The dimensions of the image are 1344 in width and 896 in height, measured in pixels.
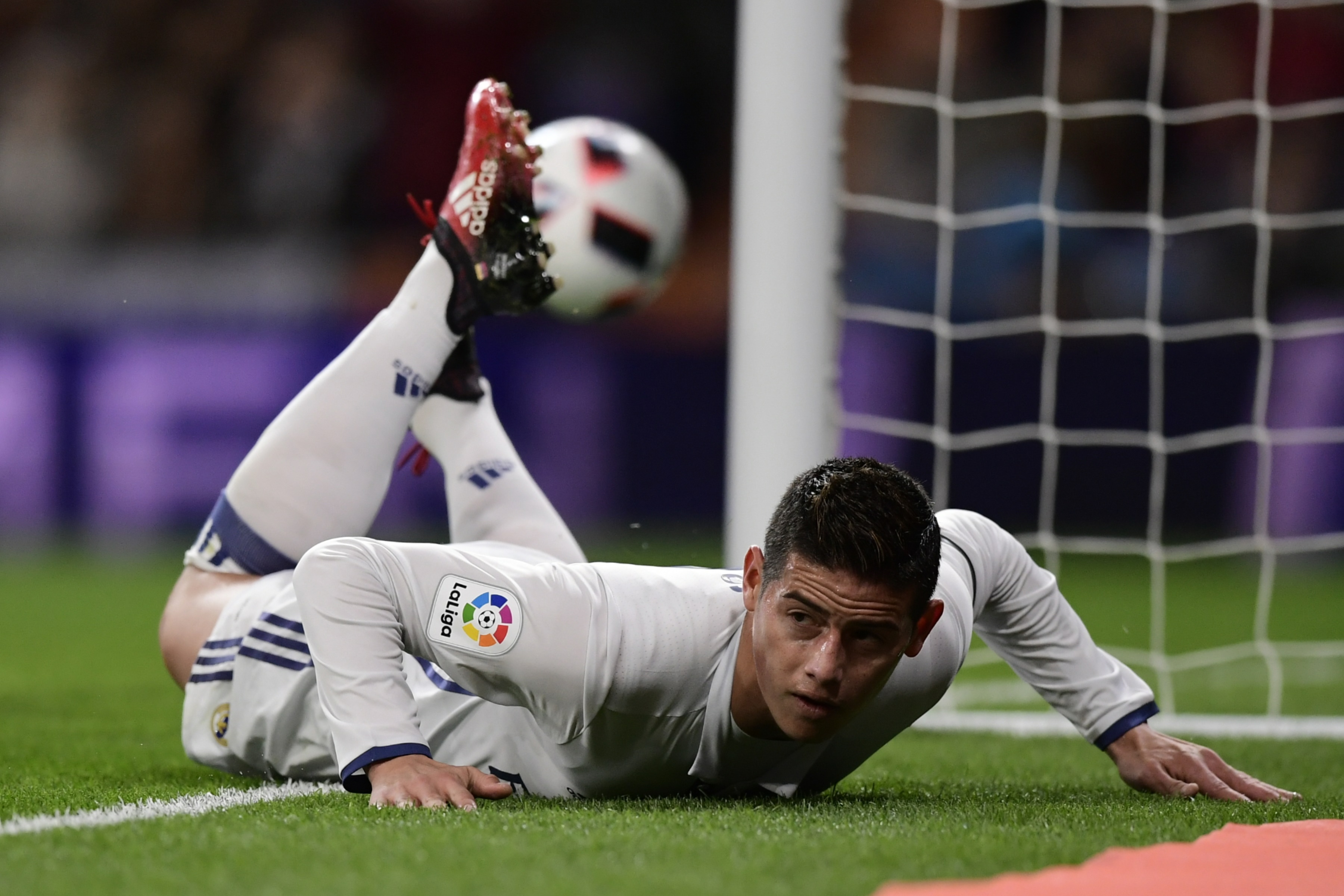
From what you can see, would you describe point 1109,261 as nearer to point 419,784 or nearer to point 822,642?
point 822,642

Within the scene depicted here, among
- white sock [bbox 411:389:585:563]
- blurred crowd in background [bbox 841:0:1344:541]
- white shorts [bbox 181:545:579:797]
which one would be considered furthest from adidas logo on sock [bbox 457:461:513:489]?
blurred crowd in background [bbox 841:0:1344:541]

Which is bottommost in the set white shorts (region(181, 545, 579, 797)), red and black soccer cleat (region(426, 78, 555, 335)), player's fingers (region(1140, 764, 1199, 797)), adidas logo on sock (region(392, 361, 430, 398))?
player's fingers (region(1140, 764, 1199, 797))

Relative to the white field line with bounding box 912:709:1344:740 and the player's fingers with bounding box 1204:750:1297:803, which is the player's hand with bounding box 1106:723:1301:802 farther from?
the white field line with bounding box 912:709:1344:740

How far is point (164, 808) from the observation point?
247 centimetres

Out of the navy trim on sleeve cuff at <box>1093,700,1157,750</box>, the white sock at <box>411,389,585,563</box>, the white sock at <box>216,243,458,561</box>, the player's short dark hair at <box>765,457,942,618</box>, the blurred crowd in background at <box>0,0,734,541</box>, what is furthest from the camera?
the blurred crowd in background at <box>0,0,734,541</box>

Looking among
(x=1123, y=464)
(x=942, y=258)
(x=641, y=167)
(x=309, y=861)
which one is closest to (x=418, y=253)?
(x=1123, y=464)

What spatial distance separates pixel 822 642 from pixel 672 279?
7950 millimetres

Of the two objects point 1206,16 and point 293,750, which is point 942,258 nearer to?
point 293,750

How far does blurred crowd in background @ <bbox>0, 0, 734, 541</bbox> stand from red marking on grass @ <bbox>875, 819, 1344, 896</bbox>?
671 centimetres

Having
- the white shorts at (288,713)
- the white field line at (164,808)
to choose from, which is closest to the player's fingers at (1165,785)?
the white shorts at (288,713)

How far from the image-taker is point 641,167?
3.78m

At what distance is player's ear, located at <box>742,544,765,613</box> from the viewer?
2.39 metres

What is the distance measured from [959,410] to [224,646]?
581 cm

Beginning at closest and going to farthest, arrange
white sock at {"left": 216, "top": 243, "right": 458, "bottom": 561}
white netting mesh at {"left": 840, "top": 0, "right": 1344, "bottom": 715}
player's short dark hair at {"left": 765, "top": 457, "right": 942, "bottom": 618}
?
player's short dark hair at {"left": 765, "top": 457, "right": 942, "bottom": 618} → white sock at {"left": 216, "top": 243, "right": 458, "bottom": 561} → white netting mesh at {"left": 840, "top": 0, "right": 1344, "bottom": 715}
